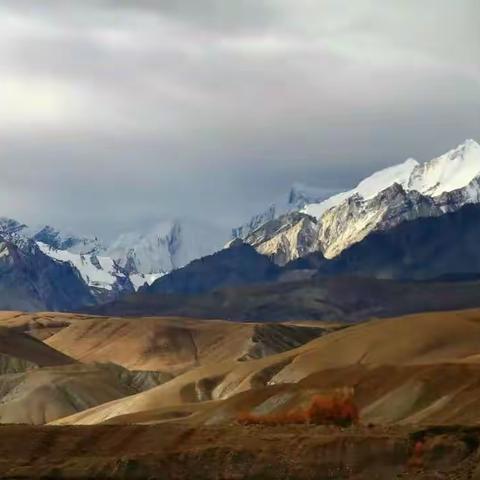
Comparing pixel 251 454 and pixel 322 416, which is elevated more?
pixel 322 416

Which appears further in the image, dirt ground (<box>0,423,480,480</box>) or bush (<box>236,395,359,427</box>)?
bush (<box>236,395,359,427</box>)

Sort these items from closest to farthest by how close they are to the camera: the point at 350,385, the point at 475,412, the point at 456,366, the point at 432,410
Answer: the point at 475,412 → the point at 432,410 → the point at 456,366 → the point at 350,385

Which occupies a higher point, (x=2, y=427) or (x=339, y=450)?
(x=2, y=427)

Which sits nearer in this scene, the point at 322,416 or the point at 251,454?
the point at 251,454

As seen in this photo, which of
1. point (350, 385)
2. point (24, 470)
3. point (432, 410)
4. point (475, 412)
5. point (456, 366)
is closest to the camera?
point (24, 470)

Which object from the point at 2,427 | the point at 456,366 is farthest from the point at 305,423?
the point at 456,366

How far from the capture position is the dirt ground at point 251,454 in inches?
3381

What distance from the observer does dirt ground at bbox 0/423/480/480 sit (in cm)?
8588

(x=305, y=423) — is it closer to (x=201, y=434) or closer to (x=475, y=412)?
(x=201, y=434)

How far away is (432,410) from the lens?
13075 cm

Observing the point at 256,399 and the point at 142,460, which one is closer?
the point at 142,460

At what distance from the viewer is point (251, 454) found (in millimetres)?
90875

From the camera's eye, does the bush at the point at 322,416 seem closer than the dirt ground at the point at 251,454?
No

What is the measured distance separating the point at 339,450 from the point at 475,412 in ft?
110
